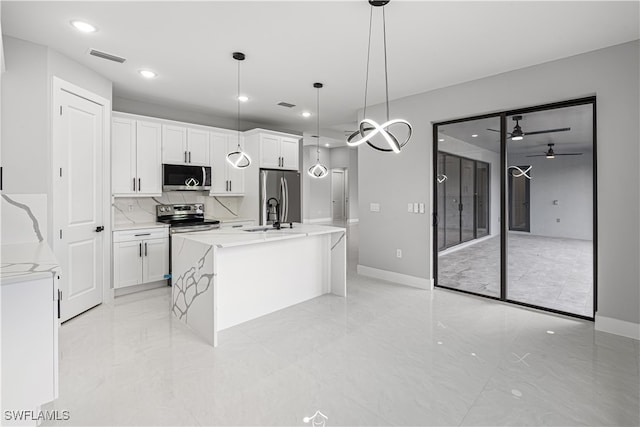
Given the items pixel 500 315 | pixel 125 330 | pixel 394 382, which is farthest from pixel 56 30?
pixel 500 315

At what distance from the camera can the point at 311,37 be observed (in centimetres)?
292

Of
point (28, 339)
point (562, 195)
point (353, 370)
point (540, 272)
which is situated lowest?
point (353, 370)

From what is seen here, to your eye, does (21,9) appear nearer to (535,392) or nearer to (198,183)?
(198,183)

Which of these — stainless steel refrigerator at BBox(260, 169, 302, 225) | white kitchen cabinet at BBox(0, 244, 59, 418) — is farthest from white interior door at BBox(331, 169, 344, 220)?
white kitchen cabinet at BBox(0, 244, 59, 418)

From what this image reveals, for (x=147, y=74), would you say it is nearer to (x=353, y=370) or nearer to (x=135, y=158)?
(x=135, y=158)

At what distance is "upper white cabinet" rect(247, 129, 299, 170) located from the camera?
566 centimetres

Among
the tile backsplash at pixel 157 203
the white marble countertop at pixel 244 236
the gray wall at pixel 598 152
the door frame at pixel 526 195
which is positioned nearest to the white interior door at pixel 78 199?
the tile backsplash at pixel 157 203

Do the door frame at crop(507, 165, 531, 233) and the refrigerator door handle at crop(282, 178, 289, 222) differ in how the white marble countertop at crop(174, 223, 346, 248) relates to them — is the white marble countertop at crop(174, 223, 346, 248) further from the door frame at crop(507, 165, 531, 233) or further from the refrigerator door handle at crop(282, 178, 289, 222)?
the door frame at crop(507, 165, 531, 233)

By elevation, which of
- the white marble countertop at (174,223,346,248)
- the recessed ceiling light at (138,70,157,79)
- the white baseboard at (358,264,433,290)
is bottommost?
the white baseboard at (358,264,433,290)

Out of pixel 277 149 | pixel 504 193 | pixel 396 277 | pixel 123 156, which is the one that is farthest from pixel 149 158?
pixel 504 193

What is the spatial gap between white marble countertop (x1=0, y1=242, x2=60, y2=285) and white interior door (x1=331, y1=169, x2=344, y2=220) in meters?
10.2

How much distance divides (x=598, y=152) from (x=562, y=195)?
1.84 feet

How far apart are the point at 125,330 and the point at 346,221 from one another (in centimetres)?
992

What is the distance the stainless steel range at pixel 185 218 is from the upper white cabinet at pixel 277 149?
4.24 ft
